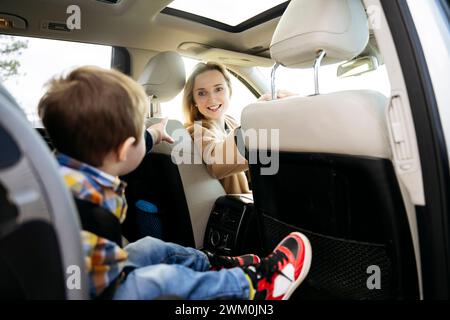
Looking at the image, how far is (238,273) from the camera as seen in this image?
2.91 feet

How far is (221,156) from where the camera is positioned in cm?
159

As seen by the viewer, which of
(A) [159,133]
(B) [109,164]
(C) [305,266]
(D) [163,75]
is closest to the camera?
(B) [109,164]

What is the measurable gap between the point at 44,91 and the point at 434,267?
3.52 feet

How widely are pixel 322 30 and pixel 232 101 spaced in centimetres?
120

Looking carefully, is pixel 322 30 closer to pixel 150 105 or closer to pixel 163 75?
pixel 163 75

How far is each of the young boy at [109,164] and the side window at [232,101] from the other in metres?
0.98

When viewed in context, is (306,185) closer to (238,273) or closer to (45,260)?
(238,273)

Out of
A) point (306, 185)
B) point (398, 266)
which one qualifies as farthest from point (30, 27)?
point (398, 266)

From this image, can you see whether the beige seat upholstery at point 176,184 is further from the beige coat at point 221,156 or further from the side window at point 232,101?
the side window at point 232,101

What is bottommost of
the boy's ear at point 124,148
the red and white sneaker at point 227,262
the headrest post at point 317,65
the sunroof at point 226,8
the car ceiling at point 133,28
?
the red and white sneaker at point 227,262

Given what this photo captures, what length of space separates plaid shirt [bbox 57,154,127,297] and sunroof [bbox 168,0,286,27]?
4.08 feet

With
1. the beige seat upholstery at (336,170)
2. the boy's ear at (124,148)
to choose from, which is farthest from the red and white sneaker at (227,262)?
the boy's ear at (124,148)

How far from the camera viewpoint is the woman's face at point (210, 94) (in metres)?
1.96

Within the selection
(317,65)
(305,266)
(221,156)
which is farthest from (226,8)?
(305,266)
